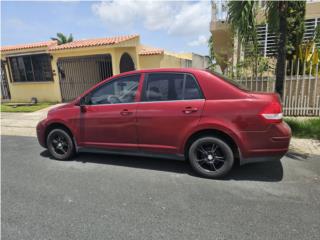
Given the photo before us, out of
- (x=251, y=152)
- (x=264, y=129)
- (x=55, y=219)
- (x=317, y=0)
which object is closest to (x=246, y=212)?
(x=251, y=152)

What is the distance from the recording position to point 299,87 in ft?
24.4

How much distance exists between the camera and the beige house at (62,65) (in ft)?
40.8

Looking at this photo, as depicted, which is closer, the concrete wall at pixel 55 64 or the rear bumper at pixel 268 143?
the rear bumper at pixel 268 143

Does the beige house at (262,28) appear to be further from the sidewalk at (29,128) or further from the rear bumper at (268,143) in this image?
the rear bumper at (268,143)

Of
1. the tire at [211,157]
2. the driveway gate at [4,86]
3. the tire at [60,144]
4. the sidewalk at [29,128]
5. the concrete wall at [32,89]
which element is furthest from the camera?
the driveway gate at [4,86]

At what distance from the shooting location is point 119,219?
2.76 metres

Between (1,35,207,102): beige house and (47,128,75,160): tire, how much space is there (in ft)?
24.7

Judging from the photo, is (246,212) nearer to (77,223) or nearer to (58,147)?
(77,223)

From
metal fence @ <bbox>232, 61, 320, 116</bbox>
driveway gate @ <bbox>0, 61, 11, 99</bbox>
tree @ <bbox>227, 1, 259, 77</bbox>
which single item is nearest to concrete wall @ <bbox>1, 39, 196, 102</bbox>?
driveway gate @ <bbox>0, 61, 11, 99</bbox>

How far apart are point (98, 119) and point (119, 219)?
6.66 feet

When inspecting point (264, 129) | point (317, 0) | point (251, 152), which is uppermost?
point (317, 0)

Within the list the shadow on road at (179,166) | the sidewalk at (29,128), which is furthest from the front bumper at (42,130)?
the sidewalk at (29,128)

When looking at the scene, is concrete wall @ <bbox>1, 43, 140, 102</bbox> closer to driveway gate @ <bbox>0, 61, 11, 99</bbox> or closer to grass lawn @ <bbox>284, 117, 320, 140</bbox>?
driveway gate @ <bbox>0, 61, 11, 99</bbox>

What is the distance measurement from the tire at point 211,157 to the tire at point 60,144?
2.45m
